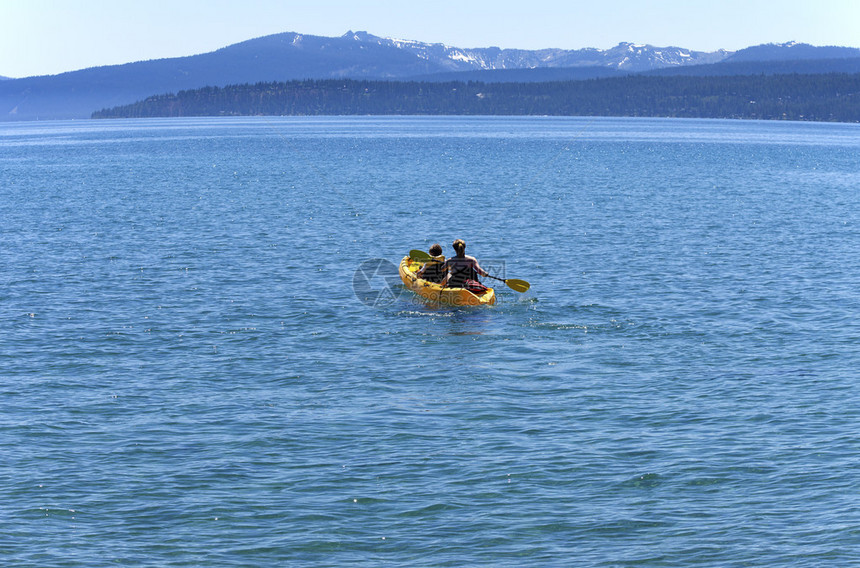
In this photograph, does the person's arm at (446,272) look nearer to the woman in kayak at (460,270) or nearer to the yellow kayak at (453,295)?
the woman in kayak at (460,270)

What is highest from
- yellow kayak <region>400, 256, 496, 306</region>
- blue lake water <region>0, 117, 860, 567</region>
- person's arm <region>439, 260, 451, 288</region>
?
person's arm <region>439, 260, 451, 288</region>

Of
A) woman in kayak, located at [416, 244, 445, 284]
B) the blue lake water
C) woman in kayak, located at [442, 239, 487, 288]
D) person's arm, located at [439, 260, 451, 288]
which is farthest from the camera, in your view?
woman in kayak, located at [416, 244, 445, 284]

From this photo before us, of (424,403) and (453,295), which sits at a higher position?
(453,295)

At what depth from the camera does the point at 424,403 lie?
1883 cm

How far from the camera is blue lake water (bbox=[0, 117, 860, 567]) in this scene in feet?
43.8

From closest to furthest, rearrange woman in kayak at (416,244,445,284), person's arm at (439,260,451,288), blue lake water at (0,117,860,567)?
1. blue lake water at (0,117,860,567)
2. person's arm at (439,260,451,288)
3. woman in kayak at (416,244,445,284)

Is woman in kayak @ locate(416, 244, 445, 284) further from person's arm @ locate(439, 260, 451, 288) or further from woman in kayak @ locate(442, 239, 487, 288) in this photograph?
woman in kayak @ locate(442, 239, 487, 288)

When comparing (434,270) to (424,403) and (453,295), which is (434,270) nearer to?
(453,295)

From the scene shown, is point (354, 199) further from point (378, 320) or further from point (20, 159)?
point (20, 159)

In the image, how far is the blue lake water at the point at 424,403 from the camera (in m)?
13.3

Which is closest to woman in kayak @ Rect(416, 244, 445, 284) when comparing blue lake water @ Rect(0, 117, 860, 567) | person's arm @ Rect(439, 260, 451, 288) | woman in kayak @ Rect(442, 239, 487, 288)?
person's arm @ Rect(439, 260, 451, 288)

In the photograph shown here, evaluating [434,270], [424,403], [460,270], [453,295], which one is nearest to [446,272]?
[434,270]

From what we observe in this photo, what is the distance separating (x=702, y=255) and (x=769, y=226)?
13.0 meters

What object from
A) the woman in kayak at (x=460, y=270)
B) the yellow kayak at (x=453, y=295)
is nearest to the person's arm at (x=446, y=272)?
the woman in kayak at (x=460, y=270)
